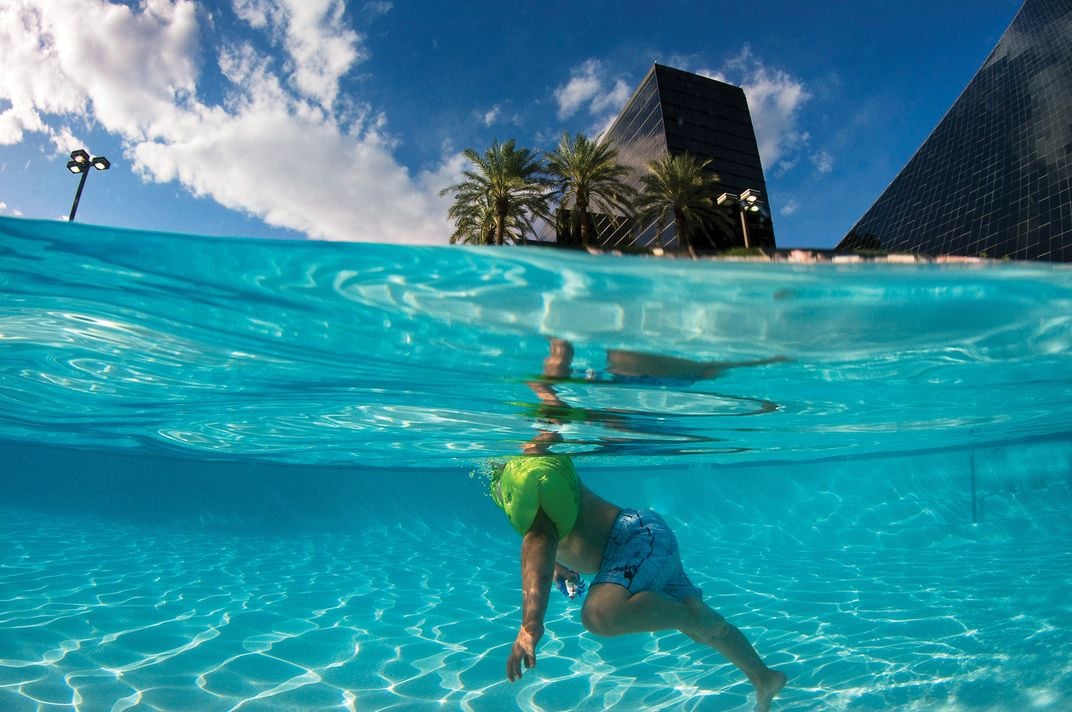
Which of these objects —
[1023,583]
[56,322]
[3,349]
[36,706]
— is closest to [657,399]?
[1023,583]

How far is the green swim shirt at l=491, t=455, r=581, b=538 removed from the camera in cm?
297

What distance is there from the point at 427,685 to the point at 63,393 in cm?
889

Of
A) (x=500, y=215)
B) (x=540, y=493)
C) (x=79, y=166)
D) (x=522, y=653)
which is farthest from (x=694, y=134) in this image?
(x=522, y=653)

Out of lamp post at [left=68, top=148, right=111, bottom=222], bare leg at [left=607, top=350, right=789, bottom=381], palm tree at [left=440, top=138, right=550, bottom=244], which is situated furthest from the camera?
palm tree at [left=440, top=138, right=550, bottom=244]

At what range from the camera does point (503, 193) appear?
29.2 m

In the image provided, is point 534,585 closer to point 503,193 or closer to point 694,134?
point 503,193

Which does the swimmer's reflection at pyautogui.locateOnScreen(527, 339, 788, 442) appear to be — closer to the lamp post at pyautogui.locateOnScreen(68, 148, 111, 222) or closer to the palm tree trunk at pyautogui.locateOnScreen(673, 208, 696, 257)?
the lamp post at pyautogui.locateOnScreen(68, 148, 111, 222)

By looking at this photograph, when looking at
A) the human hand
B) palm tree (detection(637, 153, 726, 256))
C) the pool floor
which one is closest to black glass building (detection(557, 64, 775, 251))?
palm tree (detection(637, 153, 726, 256))

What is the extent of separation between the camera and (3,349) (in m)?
7.38

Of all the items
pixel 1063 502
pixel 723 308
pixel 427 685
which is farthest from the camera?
pixel 1063 502

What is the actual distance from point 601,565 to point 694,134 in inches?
1913

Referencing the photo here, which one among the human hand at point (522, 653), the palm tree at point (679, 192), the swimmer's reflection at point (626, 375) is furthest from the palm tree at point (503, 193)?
the human hand at point (522, 653)

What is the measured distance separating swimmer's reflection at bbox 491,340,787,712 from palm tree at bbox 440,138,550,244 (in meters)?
27.0

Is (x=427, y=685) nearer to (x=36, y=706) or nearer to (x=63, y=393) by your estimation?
(x=36, y=706)
